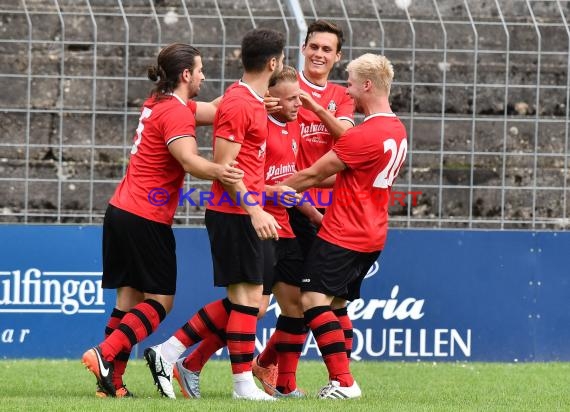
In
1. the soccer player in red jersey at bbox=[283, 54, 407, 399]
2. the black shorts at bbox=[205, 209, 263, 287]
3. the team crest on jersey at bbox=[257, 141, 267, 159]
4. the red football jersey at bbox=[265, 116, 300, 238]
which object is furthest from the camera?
the red football jersey at bbox=[265, 116, 300, 238]

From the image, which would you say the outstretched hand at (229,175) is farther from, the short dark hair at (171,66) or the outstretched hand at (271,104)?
the short dark hair at (171,66)

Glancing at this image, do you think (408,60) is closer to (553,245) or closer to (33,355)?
(553,245)

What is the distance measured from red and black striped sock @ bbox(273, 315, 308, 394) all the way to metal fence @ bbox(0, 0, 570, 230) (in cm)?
247

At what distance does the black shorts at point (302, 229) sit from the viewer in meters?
8.16

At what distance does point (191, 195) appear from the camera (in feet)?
34.3

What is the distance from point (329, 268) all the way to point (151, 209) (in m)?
1.01

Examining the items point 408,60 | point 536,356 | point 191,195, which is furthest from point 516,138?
point 191,195

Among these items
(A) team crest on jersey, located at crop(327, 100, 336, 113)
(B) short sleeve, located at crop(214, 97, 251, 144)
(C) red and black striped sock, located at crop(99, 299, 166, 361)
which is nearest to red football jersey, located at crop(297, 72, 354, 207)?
(A) team crest on jersey, located at crop(327, 100, 336, 113)

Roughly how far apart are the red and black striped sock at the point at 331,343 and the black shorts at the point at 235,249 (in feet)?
1.46

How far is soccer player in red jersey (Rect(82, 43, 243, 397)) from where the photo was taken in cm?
751

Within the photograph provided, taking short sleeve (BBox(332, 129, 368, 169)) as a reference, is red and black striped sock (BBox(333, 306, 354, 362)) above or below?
below

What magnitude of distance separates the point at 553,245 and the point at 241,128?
362 cm

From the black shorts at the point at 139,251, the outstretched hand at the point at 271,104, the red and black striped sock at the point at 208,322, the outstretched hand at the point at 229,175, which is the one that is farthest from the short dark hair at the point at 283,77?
the red and black striped sock at the point at 208,322

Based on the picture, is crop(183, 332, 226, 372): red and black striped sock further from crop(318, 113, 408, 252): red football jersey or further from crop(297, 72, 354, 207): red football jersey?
crop(297, 72, 354, 207): red football jersey
